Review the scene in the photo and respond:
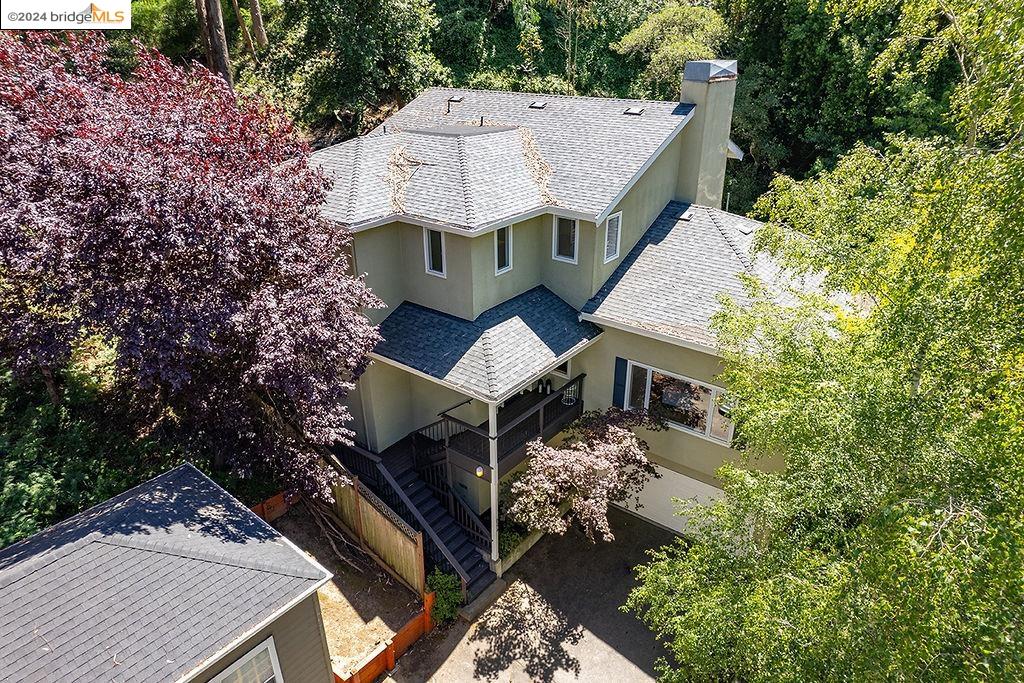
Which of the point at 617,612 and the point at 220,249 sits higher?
the point at 220,249

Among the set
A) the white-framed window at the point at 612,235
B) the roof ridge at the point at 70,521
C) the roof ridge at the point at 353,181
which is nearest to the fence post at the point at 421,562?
the roof ridge at the point at 70,521

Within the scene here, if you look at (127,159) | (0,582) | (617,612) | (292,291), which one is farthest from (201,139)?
(617,612)

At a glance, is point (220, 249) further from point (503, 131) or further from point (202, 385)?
point (503, 131)

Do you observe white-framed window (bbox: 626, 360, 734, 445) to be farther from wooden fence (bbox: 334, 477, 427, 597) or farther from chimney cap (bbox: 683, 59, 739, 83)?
chimney cap (bbox: 683, 59, 739, 83)

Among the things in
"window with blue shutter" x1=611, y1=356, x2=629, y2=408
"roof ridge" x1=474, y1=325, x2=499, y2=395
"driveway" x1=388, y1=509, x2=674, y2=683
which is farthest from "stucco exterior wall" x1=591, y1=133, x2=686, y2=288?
"driveway" x1=388, y1=509, x2=674, y2=683

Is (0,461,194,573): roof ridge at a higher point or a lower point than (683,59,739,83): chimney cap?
lower

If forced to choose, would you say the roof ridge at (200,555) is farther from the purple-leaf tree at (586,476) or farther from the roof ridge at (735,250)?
the roof ridge at (735,250)
